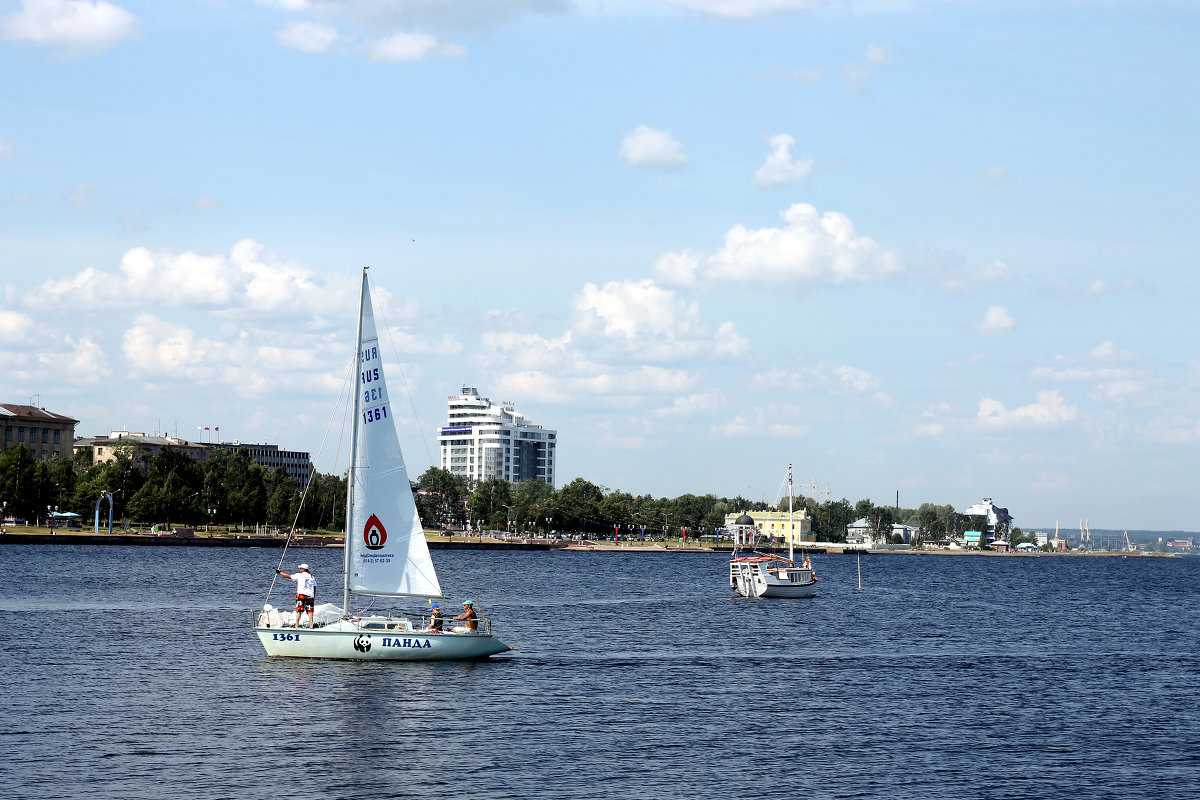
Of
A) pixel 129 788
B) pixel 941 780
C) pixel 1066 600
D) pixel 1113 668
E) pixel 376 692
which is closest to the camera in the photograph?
pixel 129 788

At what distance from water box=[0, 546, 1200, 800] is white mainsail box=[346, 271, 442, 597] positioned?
4.27 meters

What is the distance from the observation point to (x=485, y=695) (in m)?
56.5

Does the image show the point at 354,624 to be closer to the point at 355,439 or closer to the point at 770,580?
the point at 355,439

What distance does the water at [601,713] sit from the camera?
1622 inches

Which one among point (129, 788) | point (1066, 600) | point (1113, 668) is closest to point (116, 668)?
point (129, 788)

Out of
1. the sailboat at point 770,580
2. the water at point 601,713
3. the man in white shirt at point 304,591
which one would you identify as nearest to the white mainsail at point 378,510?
the man in white shirt at point 304,591

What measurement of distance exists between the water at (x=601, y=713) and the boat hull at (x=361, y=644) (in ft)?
2.58

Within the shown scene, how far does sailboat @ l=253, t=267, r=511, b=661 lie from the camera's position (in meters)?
61.6

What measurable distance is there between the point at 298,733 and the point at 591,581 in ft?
421

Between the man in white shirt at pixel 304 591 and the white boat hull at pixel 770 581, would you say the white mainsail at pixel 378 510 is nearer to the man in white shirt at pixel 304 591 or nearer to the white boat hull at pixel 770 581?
the man in white shirt at pixel 304 591

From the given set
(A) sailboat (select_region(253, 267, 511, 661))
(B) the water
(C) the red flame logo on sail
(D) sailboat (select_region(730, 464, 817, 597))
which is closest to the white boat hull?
(D) sailboat (select_region(730, 464, 817, 597))

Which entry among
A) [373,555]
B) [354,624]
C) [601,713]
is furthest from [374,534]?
[601,713]

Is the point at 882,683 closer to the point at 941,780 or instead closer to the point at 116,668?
the point at 941,780

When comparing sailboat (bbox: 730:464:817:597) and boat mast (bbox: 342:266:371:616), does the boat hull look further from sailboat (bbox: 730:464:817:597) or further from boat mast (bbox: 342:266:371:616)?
sailboat (bbox: 730:464:817:597)
